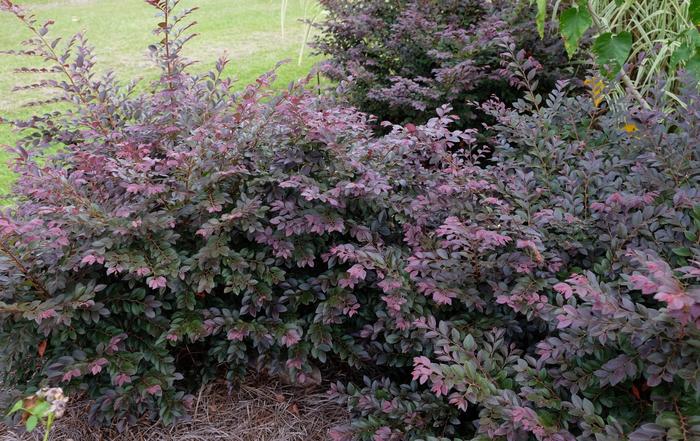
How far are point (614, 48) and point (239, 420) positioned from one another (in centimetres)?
193

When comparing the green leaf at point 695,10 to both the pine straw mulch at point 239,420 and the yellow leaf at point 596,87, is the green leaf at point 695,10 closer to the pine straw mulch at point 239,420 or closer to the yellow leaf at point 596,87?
the yellow leaf at point 596,87

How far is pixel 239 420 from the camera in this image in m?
2.09

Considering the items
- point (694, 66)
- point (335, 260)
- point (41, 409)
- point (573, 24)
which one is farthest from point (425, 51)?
point (41, 409)

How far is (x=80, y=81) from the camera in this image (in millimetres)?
2434

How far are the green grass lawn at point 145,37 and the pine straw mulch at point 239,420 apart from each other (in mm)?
2573

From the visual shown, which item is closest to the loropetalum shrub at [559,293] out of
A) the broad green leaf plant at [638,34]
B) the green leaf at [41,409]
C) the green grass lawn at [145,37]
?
the broad green leaf plant at [638,34]

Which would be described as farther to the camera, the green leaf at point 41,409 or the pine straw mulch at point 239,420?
the pine straw mulch at point 239,420

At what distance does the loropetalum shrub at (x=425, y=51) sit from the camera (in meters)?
3.20

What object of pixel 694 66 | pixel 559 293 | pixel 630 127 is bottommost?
pixel 559 293

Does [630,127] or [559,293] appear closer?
[559,293]

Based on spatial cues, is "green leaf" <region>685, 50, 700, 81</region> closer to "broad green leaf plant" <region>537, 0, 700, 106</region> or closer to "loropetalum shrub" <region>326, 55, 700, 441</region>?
"broad green leaf plant" <region>537, 0, 700, 106</region>

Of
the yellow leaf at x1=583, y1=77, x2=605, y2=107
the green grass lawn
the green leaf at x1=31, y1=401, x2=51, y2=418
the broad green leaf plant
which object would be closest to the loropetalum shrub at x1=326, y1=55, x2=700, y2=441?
the yellow leaf at x1=583, y1=77, x2=605, y2=107

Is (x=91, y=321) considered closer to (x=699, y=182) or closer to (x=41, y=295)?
(x=41, y=295)

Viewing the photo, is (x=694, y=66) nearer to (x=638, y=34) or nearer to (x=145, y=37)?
(x=638, y=34)
